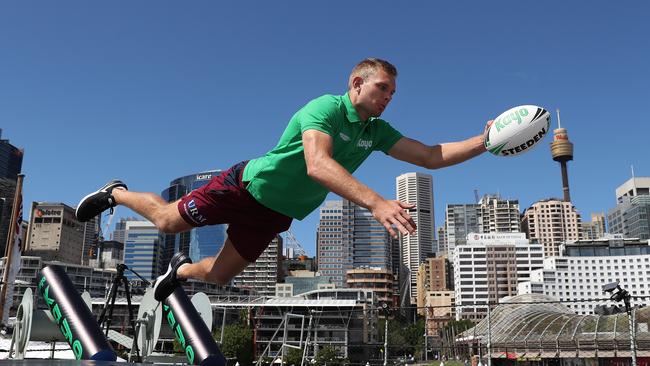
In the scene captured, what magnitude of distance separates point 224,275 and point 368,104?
2685mm

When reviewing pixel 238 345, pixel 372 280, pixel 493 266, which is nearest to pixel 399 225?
pixel 238 345

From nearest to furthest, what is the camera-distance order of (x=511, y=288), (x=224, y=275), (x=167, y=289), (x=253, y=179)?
1. (x=253, y=179)
2. (x=224, y=275)
3. (x=167, y=289)
4. (x=511, y=288)

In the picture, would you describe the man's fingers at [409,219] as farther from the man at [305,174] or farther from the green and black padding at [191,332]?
the green and black padding at [191,332]

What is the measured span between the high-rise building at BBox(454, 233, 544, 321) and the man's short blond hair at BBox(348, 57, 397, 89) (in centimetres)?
17591

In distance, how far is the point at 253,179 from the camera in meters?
5.32

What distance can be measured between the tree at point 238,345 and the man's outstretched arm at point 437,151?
7321 centimetres

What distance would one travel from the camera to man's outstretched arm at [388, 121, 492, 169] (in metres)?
A: 5.62

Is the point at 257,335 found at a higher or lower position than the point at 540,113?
lower

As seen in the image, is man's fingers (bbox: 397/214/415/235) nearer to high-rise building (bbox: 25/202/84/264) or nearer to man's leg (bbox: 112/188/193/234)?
man's leg (bbox: 112/188/193/234)

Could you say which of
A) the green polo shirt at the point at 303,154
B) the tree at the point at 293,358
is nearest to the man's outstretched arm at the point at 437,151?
the green polo shirt at the point at 303,154

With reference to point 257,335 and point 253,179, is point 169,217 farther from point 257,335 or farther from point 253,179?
point 257,335

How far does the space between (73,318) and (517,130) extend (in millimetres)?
7323

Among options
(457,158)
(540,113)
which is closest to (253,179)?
(457,158)

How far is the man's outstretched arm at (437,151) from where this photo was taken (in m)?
5.62
